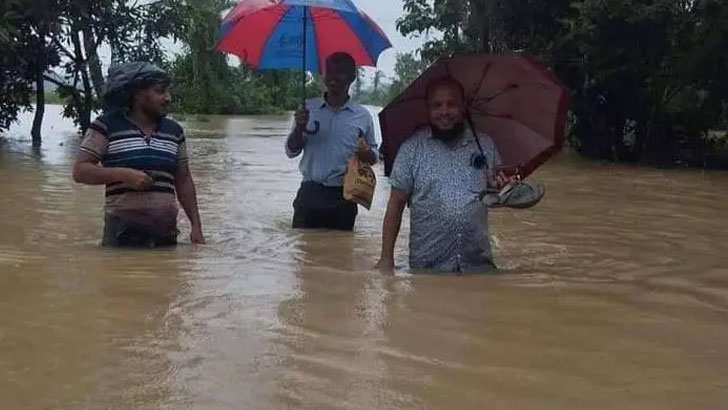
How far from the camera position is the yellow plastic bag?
656 cm

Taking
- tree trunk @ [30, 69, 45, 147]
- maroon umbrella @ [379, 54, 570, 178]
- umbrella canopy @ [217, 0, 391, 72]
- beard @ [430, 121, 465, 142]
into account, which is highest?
umbrella canopy @ [217, 0, 391, 72]

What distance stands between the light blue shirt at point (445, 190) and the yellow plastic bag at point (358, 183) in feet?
3.46

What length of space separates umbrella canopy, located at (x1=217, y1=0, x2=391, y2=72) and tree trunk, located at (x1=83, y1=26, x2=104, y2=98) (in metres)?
12.2

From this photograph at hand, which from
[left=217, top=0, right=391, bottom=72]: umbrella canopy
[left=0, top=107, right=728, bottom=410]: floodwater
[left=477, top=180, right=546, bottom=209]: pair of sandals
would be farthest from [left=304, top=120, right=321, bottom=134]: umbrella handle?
[left=477, top=180, right=546, bottom=209]: pair of sandals

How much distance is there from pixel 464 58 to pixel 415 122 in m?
0.45

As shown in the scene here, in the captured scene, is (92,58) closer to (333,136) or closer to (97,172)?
(333,136)

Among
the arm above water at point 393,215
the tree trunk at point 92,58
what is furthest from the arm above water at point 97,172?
the tree trunk at point 92,58

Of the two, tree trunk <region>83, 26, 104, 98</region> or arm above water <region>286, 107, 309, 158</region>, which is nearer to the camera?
arm above water <region>286, 107, 309, 158</region>

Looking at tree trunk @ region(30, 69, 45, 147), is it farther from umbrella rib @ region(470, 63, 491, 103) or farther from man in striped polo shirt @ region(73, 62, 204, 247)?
umbrella rib @ region(470, 63, 491, 103)

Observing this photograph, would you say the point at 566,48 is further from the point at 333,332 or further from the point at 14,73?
the point at 333,332

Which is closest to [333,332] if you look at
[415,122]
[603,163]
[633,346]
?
[633,346]

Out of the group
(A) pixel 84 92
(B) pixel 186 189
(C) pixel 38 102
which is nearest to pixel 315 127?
(B) pixel 186 189

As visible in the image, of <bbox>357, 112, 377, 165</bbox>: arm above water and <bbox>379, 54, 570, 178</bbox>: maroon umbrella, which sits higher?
<bbox>379, 54, 570, 178</bbox>: maroon umbrella

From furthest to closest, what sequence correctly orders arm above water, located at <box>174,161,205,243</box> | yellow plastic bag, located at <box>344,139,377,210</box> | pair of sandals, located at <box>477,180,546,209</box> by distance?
yellow plastic bag, located at <box>344,139,377,210</box>, arm above water, located at <box>174,161,205,243</box>, pair of sandals, located at <box>477,180,546,209</box>
